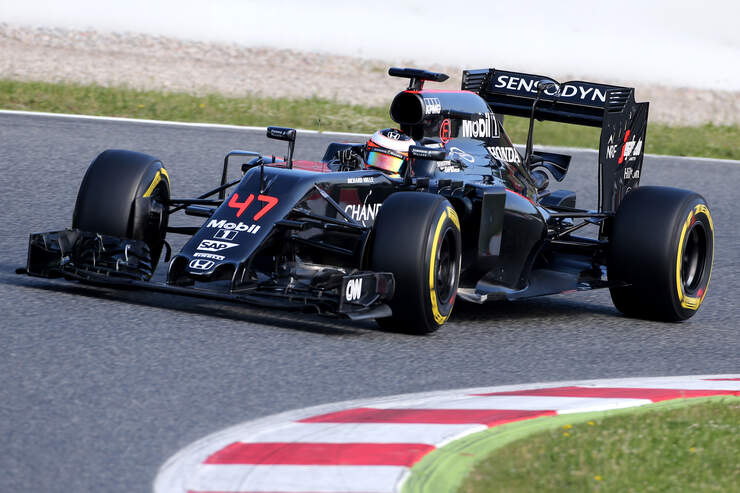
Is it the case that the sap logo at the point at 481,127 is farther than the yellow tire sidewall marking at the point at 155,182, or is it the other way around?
the sap logo at the point at 481,127

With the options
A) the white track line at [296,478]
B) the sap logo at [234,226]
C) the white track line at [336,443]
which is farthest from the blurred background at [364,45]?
the white track line at [296,478]

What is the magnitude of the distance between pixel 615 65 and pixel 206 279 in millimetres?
21969

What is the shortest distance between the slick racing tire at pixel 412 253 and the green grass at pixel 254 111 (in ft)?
30.0

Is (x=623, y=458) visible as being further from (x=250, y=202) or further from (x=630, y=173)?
(x=630, y=173)

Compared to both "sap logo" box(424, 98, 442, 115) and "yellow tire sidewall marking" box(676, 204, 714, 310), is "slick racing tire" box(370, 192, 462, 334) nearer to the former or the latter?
"sap logo" box(424, 98, 442, 115)

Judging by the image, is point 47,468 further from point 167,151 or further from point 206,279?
point 167,151

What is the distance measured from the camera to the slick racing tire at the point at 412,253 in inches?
252

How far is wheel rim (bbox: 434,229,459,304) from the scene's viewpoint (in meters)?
6.82

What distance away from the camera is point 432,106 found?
7793mm

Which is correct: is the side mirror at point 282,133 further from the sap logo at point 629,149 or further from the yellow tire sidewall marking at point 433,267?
the sap logo at point 629,149

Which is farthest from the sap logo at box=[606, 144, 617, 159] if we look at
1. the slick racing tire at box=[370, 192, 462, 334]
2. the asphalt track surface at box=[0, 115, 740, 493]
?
the slick racing tire at box=[370, 192, 462, 334]

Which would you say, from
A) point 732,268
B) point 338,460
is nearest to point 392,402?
point 338,460

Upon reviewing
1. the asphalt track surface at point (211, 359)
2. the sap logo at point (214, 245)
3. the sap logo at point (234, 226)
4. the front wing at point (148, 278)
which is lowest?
the asphalt track surface at point (211, 359)

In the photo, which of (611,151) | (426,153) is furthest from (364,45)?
(426,153)
